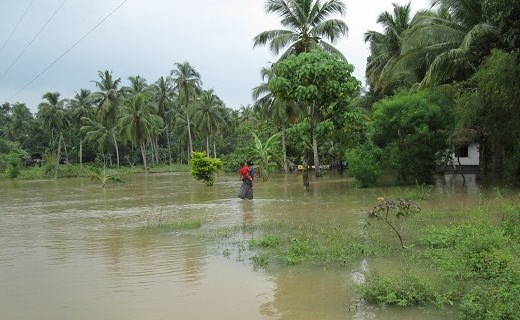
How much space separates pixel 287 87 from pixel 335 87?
1.87 meters

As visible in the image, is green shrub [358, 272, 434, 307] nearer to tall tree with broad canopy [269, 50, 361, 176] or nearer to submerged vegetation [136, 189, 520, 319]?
submerged vegetation [136, 189, 520, 319]

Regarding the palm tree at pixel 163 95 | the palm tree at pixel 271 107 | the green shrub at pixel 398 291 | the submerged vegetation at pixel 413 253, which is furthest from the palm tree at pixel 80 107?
the green shrub at pixel 398 291

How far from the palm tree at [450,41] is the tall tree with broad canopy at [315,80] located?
344 centimetres

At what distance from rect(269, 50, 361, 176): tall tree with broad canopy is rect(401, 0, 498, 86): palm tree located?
3438mm

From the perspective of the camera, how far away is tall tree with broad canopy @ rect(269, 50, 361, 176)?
748 inches

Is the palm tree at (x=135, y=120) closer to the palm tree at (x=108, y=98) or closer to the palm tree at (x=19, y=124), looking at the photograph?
the palm tree at (x=108, y=98)

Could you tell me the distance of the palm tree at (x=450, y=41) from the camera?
784 inches

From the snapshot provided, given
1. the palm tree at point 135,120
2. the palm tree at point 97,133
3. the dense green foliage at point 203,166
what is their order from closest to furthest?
the dense green foliage at point 203,166 → the palm tree at point 135,120 → the palm tree at point 97,133

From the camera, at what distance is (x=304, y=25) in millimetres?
26047

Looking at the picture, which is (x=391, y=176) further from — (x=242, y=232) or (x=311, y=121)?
(x=242, y=232)

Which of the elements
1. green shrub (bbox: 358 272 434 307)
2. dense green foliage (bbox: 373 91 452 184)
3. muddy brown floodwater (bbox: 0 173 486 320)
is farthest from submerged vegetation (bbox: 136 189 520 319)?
dense green foliage (bbox: 373 91 452 184)

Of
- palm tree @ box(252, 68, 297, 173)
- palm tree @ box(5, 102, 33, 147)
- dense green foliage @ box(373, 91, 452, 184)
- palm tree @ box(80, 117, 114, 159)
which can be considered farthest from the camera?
palm tree @ box(5, 102, 33, 147)

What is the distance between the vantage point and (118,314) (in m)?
5.71

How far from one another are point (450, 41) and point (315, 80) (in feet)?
20.2
